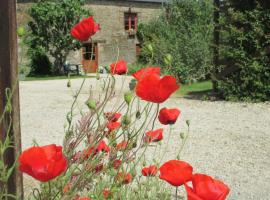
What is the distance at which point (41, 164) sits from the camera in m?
1.18

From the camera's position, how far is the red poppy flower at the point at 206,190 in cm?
118

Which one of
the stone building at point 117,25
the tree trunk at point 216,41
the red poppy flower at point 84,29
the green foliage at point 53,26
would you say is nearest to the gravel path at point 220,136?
the tree trunk at point 216,41

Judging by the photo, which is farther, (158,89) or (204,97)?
(204,97)

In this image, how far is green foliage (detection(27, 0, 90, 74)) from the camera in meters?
23.8

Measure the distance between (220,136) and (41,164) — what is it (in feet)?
19.8

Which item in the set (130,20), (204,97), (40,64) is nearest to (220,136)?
(204,97)

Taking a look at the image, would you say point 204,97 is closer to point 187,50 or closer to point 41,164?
point 187,50

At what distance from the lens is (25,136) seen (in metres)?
7.03

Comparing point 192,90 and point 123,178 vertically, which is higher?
point 123,178

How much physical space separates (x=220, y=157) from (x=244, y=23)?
5529 mm

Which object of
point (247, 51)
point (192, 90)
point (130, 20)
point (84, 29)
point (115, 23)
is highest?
point (130, 20)

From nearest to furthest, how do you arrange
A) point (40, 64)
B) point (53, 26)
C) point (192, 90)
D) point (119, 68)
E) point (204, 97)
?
point (119, 68) < point (204, 97) < point (192, 90) < point (53, 26) < point (40, 64)

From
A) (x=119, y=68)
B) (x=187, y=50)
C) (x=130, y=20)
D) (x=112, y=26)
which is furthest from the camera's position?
(x=130, y=20)

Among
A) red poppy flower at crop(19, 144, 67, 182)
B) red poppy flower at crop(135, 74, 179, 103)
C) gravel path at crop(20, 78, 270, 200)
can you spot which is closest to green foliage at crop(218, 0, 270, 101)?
gravel path at crop(20, 78, 270, 200)
